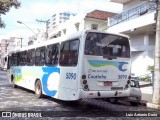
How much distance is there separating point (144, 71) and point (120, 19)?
6.28m

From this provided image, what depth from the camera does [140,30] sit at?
2573 cm

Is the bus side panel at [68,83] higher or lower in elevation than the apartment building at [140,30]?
lower

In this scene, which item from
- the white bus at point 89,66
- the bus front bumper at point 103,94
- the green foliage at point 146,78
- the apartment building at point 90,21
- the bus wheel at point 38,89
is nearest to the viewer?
the bus front bumper at point 103,94

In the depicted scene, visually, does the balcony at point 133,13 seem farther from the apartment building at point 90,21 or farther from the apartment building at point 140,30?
the apartment building at point 90,21

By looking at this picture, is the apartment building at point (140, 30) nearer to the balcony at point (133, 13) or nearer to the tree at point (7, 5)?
the balcony at point (133, 13)

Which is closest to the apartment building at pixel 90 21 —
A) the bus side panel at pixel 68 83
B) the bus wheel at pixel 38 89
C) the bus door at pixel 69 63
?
the bus wheel at pixel 38 89

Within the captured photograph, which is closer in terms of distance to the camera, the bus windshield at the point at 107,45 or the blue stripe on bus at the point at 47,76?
the bus windshield at the point at 107,45

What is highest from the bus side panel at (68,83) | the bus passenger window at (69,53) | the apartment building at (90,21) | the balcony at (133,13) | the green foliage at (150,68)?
the apartment building at (90,21)

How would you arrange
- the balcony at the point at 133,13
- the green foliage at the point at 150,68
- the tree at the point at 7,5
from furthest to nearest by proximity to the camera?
the green foliage at the point at 150,68 < the balcony at the point at 133,13 < the tree at the point at 7,5

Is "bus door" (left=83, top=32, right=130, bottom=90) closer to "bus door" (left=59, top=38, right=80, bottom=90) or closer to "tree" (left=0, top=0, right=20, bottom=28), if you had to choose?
"bus door" (left=59, top=38, right=80, bottom=90)

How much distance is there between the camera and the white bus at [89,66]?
34.6 feet

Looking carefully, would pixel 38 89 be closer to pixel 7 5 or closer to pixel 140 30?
pixel 7 5

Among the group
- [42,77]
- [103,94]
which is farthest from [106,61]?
[42,77]

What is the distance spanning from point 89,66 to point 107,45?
1.20m
